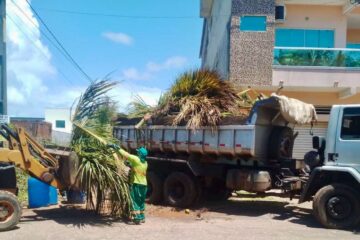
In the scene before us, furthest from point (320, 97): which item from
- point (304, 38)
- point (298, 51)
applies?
point (304, 38)

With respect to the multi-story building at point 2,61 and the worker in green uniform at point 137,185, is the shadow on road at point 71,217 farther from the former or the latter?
the multi-story building at point 2,61

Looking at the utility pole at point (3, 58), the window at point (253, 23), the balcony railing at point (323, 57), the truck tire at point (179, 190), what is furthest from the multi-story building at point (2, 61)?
the balcony railing at point (323, 57)

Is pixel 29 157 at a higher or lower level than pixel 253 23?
lower

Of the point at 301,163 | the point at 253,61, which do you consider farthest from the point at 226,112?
the point at 253,61

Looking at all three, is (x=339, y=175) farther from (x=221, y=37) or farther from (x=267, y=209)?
(x=221, y=37)

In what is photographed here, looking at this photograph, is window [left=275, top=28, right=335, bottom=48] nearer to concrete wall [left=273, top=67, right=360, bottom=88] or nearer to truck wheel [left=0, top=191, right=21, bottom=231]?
concrete wall [left=273, top=67, right=360, bottom=88]

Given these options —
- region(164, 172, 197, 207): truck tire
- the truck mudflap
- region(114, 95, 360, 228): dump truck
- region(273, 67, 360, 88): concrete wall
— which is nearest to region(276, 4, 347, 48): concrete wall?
region(273, 67, 360, 88): concrete wall

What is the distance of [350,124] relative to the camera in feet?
31.1

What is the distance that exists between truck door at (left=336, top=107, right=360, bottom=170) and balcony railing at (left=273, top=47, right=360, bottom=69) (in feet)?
34.2

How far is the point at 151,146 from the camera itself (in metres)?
12.4

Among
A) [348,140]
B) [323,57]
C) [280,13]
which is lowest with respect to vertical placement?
[348,140]

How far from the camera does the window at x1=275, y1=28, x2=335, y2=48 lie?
21.1 m

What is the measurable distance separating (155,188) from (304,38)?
12.1 meters

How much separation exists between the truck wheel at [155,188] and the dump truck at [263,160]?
0.08ft
